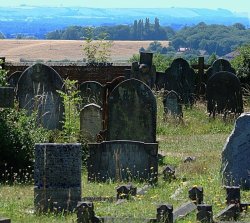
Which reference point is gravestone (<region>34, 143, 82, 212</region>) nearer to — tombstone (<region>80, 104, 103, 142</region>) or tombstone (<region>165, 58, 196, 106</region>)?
tombstone (<region>80, 104, 103, 142</region>)

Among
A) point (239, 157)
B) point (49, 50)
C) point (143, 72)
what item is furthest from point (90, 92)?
point (49, 50)

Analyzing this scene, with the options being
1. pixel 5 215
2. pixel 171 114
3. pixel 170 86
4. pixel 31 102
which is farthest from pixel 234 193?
pixel 170 86

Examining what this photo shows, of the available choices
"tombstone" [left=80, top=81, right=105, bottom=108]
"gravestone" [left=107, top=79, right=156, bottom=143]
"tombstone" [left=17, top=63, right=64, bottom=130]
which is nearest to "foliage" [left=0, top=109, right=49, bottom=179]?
"gravestone" [left=107, top=79, right=156, bottom=143]

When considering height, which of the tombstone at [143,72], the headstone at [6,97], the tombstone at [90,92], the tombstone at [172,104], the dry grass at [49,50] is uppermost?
the headstone at [6,97]

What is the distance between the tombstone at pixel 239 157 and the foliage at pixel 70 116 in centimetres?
506

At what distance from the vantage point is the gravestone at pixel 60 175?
12.0m

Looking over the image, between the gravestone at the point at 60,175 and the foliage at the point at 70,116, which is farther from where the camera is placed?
the foliage at the point at 70,116

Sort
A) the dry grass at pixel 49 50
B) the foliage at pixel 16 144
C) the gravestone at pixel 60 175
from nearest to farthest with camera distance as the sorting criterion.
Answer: the gravestone at pixel 60 175
the foliage at pixel 16 144
the dry grass at pixel 49 50

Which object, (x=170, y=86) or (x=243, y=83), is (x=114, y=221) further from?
(x=243, y=83)

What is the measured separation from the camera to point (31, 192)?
13.8 m

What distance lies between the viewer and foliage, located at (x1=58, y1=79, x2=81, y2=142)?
18.7m

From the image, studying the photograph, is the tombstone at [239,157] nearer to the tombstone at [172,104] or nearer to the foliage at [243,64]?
the tombstone at [172,104]

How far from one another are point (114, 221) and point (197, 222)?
879 mm

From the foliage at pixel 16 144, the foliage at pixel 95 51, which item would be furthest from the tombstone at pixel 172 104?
the foliage at pixel 16 144
